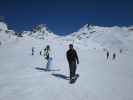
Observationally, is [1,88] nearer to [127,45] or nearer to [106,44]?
[127,45]

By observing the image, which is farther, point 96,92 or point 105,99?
point 96,92

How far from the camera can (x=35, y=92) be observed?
24.5 ft

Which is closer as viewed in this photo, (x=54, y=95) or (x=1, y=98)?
(x=1, y=98)

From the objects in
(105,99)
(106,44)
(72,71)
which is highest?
(106,44)

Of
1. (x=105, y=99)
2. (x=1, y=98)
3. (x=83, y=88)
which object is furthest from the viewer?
(x=83, y=88)

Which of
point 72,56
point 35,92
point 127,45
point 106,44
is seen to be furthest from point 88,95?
point 106,44

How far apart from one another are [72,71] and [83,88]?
4.09 feet

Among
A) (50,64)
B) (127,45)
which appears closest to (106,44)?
(127,45)

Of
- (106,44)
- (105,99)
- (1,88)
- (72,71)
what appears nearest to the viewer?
(105,99)

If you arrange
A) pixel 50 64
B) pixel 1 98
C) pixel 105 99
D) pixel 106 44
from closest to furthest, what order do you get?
pixel 1 98, pixel 105 99, pixel 50 64, pixel 106 44

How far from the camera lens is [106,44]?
194 metres

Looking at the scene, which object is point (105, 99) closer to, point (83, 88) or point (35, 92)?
point (83, 88)

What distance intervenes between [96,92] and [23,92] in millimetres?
2832

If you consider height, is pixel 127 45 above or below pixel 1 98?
above
